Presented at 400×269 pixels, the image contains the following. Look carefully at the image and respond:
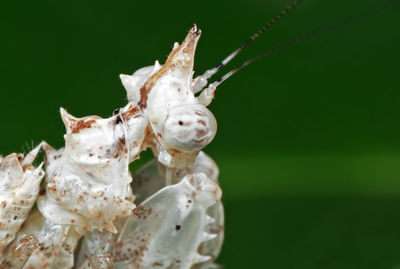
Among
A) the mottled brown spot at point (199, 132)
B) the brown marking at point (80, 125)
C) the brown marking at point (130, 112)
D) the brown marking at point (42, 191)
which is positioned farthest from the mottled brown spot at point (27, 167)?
the mottled brown spot at point (199, 132)

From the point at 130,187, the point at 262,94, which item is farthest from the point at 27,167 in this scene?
the point at 262,94

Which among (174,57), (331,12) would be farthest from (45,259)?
(331,12)

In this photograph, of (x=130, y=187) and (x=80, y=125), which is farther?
(x=130, y=187)

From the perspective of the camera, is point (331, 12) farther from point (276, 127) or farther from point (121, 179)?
point (121, 179)

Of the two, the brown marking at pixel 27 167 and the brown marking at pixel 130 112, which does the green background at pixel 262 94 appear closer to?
the brown marking at pixel 27 167

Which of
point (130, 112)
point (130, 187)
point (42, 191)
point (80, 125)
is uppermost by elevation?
point (130, 112)

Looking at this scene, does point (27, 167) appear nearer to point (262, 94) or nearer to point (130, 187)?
point (130, 187)
